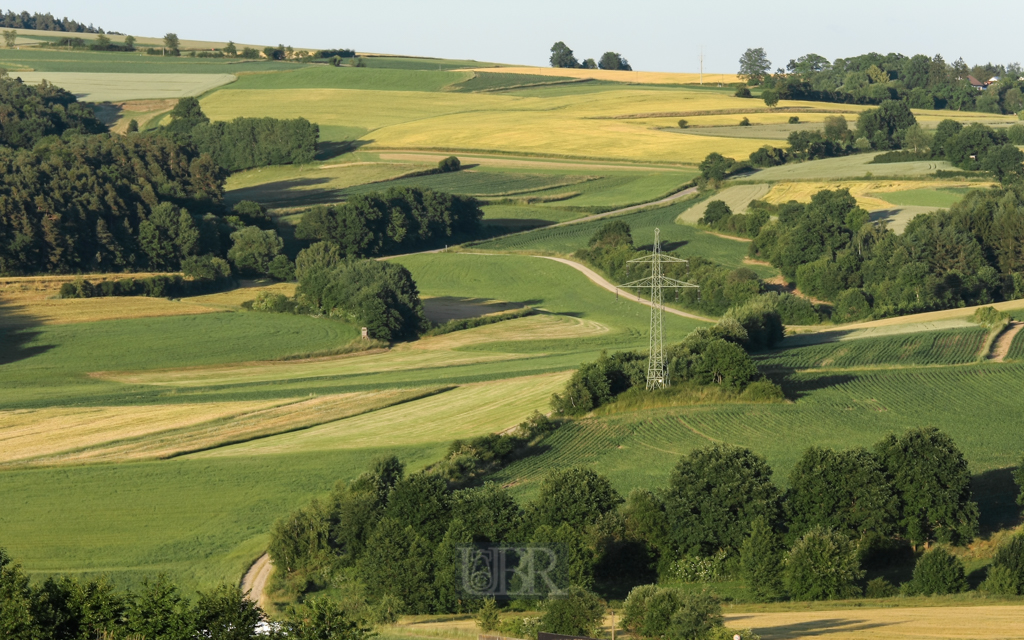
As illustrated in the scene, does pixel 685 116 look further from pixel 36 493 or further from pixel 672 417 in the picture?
pixel 36 493

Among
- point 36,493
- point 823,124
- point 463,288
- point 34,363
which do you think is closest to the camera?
point 36,493

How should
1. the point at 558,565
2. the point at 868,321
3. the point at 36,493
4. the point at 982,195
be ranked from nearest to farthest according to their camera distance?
the point at 558,565, the point at 36,493, the point at 868,321, the point at 982,195

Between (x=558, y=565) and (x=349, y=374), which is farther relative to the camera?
(x=349, y=374)

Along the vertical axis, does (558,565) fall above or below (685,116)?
below

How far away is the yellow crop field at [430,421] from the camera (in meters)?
57.6

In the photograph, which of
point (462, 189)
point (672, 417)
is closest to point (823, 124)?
point (462, 189)

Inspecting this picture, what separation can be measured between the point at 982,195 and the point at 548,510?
86506 millimetres

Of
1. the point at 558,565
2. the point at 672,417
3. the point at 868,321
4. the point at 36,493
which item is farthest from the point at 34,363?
the point at 868,321

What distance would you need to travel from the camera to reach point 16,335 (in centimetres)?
7819

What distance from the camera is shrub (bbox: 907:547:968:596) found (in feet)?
131

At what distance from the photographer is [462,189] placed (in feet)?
481

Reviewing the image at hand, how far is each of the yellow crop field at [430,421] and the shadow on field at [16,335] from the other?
24.3 metres

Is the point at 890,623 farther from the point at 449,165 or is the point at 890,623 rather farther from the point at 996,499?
the point at 449,165

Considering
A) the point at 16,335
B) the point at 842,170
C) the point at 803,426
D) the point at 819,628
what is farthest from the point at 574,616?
the point at 842,170
